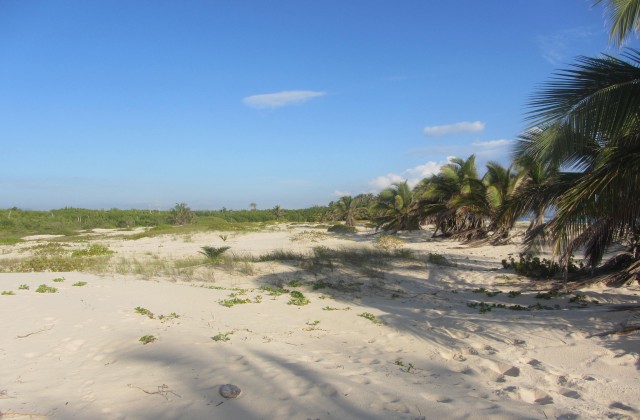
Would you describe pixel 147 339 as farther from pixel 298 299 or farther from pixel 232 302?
pixel 298 299

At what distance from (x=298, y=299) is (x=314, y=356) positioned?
3557 millimetres

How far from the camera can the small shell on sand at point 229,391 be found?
3575 millimetres

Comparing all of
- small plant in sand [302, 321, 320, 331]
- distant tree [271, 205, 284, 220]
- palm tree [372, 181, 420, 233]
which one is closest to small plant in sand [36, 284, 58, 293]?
small plant in sand [302, 321, 320, 331]

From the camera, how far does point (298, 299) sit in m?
8.45

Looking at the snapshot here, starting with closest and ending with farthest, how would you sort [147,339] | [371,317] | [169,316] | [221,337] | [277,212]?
[147,339]
[221,337]
[169,316]
[371,317]
[277,212]

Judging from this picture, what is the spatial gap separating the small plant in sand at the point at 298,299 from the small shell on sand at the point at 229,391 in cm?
443

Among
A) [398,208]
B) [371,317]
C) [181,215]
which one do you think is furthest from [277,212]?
[371,317]

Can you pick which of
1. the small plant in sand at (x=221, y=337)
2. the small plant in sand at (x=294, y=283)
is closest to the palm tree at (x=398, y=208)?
the small plant in sand at (x=294, y=283)

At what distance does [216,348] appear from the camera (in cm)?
503

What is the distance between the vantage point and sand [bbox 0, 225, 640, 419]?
3426 millimetres

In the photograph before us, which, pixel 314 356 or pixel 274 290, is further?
pixel 274 290

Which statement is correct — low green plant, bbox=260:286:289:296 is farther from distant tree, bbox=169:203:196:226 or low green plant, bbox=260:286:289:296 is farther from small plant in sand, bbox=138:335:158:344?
distant tree, bbox=169:203:196:226

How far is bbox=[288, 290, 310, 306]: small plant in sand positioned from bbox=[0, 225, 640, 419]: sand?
199 mm

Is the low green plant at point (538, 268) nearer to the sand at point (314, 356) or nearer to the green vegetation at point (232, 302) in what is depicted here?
the sand at point (314, 356)
